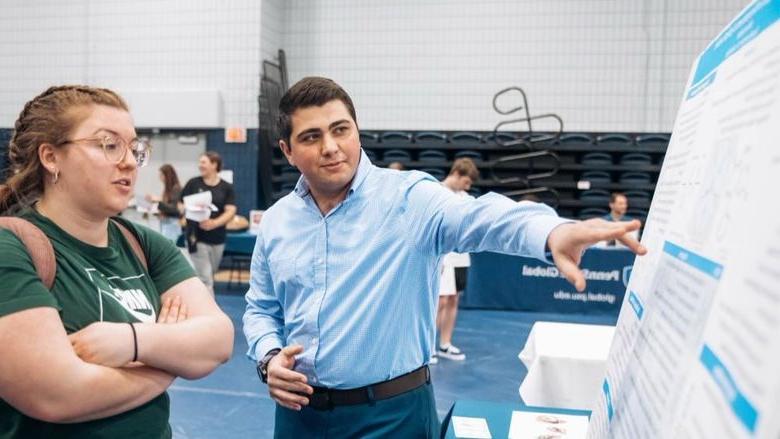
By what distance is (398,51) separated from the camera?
1048 centimetres

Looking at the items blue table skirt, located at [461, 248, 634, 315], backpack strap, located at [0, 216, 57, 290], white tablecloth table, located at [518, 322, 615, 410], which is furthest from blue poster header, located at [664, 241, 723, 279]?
blue table skirt, located at [461, 248, 634, 315]

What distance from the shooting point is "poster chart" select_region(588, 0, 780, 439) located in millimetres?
497

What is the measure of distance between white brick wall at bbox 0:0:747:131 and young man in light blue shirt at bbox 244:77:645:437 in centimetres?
883

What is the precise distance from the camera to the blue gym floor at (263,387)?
12.2 ft

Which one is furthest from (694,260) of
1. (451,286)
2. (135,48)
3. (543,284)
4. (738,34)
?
(135,48)

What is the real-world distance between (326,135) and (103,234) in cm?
63

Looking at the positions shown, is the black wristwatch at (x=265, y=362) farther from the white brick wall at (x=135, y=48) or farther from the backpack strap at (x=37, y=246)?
the white brick wall at (x=135, y=48)

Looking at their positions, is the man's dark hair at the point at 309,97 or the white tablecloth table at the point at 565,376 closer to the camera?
the man's dark hair at the point at 309,97

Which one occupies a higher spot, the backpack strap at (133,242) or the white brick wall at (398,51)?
the white brick wall at (398,51)

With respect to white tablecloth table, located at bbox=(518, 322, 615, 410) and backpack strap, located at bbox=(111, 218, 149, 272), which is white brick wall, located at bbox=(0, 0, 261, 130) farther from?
backpack strap, located at bbox=(111, 218, 149, 272)

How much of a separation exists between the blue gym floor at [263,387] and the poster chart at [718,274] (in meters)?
3.13

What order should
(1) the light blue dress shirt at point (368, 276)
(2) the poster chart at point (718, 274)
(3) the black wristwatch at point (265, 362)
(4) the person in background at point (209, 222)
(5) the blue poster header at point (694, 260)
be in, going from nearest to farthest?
(2) the poster chart at point (718, 274), (5) the blue poster header at point (694, 260), (1) the light blue dress shirt at point (368, 276), (3) the black wristwatch at point (265, 362), (4) the person in background at point (209, 222)

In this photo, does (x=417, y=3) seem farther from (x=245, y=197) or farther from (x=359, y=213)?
(x=359, y=213)

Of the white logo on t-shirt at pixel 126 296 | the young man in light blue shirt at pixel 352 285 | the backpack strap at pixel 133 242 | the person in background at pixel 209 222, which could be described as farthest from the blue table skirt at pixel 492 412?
the person in background at pixel 209 222
